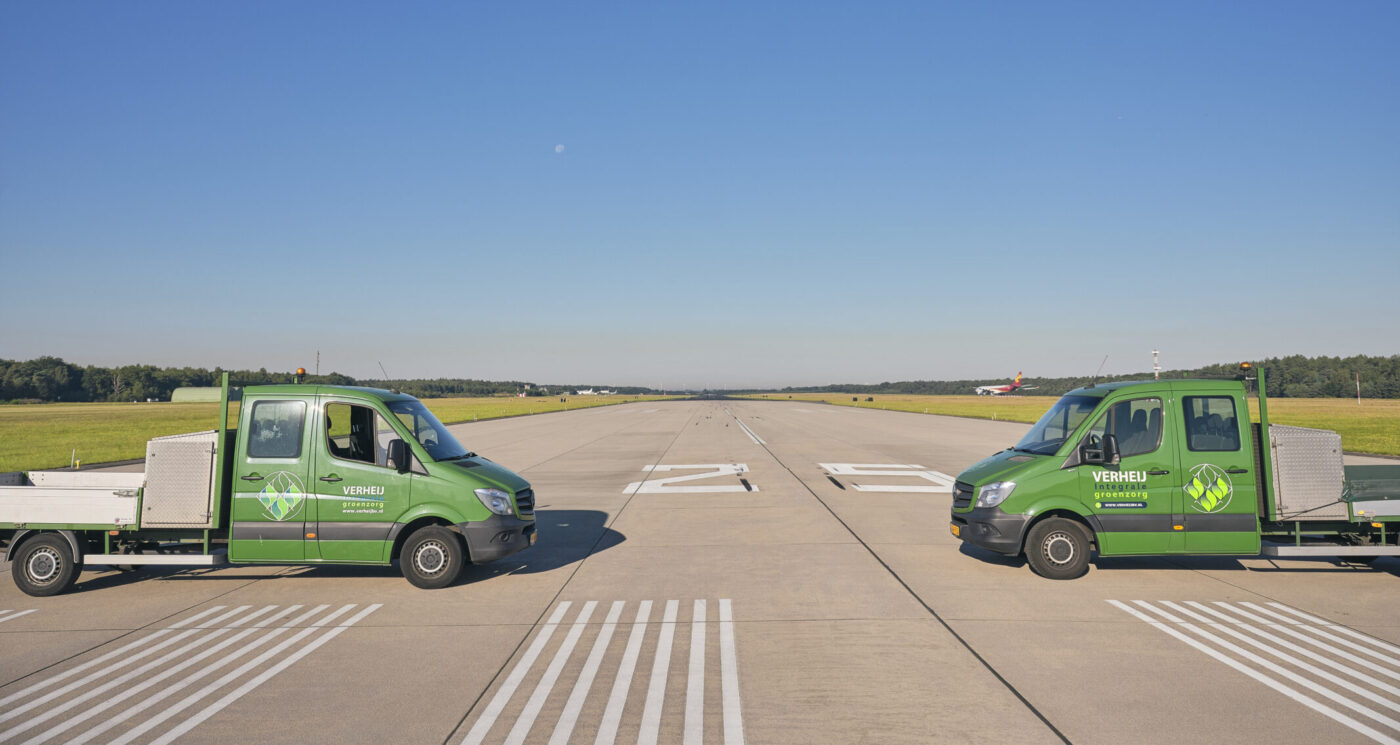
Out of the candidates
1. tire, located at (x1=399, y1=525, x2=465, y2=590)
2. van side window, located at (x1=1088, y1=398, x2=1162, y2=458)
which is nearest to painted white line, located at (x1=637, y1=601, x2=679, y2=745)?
tire, located at (x1=399, y1=525, x2=465, y2=590)

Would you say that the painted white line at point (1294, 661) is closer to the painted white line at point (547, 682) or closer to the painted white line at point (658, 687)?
the painted white line at point (658, 687)

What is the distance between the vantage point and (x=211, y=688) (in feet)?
17.5

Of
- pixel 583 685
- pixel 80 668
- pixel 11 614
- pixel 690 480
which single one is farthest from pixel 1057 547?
pixel 11 614

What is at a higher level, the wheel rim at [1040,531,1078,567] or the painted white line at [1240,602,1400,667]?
the wheel rim at [1040,531,1078,567]

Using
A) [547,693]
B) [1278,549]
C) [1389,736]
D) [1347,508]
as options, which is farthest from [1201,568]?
[547,693]

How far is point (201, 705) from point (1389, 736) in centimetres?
750

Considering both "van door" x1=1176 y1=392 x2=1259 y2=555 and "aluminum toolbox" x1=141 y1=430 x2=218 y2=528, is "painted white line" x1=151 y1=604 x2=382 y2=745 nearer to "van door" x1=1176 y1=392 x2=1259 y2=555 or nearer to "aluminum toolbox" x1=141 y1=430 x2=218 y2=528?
"aluminum toolbox" x1=141 y1=430 x2=218 y2=528

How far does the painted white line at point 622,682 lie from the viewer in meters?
4.49

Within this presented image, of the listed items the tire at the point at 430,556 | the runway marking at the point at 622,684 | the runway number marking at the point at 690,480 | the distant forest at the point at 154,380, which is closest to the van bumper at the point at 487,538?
the tire at the point at 430,556

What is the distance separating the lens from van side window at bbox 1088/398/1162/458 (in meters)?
8.51

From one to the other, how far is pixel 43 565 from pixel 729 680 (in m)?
7.84

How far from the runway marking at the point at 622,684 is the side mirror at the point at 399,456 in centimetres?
248

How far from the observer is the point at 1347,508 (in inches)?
328

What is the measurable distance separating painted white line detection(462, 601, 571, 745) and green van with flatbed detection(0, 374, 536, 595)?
1.75m
